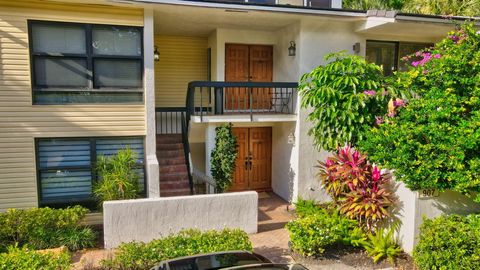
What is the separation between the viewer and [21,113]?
8.87 metres

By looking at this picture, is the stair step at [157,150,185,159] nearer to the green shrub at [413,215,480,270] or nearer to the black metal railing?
the black metal railing

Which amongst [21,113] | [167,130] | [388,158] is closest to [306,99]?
[388,158]

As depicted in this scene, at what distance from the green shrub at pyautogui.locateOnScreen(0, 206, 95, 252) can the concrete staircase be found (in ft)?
8.49

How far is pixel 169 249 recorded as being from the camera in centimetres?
648

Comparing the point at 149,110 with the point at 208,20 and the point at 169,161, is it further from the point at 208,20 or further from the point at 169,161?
the point at 208,20

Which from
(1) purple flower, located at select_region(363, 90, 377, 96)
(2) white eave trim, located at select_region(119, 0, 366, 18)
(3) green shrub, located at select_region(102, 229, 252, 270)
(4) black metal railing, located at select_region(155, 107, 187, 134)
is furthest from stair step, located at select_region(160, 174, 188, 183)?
(1) purple flower, located at select_region(363, 90, 377, 96)

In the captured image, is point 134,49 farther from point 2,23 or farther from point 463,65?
→ point 463,65

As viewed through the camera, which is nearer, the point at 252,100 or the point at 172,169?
the point at 172,169

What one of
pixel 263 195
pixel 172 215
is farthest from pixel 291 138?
pixel 172 215

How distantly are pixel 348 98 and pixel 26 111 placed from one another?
7.85 metres

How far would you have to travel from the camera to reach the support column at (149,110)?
9406 mm

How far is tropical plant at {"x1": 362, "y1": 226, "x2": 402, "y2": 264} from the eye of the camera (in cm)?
732

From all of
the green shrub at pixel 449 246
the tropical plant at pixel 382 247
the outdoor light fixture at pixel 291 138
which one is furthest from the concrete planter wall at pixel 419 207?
the outdoor light fixture at pixel 291 138

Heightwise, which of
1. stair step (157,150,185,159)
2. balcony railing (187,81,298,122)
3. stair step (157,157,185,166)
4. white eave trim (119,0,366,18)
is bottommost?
stair step (157,157,185,166)
